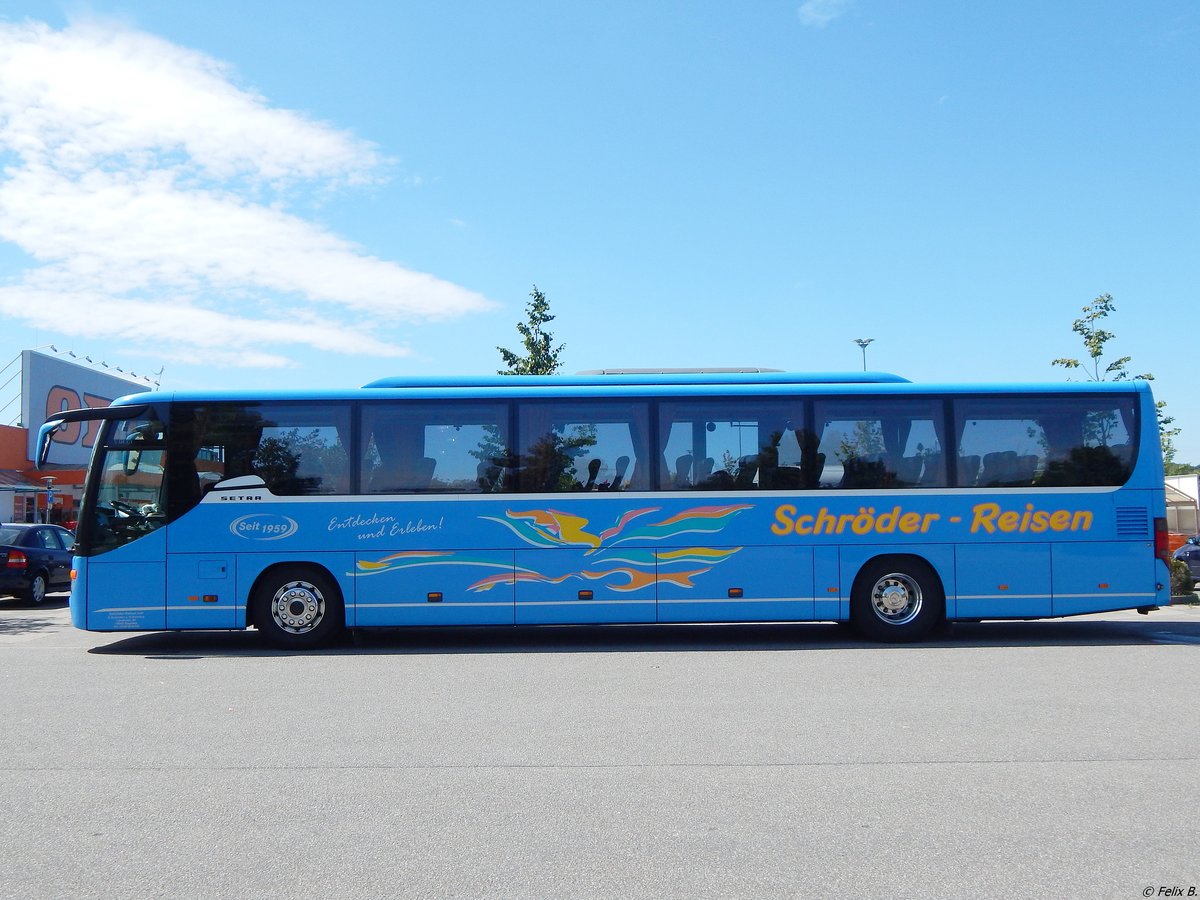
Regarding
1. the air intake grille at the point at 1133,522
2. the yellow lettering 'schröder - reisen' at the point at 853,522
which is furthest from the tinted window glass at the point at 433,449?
the air intake grille at the point at 1133,522

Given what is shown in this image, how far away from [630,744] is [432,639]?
262 inches

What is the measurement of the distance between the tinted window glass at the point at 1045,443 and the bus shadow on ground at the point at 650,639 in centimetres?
203

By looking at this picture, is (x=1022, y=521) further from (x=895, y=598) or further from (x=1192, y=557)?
(x=1192, y=557)

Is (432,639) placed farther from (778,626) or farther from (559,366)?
(559,366)

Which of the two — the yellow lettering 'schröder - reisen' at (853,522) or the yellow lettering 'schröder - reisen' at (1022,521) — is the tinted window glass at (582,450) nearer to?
the yellow lettering 'schröder - reisen' at (853,522)

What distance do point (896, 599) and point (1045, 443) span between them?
2696 mm

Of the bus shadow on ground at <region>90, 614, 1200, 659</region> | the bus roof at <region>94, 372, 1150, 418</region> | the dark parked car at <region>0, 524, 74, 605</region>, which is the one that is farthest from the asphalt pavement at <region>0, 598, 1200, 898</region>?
the dark parked car at <region>0, 524, 74, 605</region>

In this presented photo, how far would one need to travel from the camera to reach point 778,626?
14.6m

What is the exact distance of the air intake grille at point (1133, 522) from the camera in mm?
12391

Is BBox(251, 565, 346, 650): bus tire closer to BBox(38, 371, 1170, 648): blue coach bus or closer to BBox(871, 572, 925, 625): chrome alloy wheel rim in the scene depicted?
BBox(38, 371, 1170, 648): blue coach bus

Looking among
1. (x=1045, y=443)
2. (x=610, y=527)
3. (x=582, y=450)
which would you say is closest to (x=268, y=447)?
(x=582, y=450)

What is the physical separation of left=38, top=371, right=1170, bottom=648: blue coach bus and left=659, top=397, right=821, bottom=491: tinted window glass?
0.03 meters

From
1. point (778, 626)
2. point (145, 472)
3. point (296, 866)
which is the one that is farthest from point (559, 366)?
point (296, 866)

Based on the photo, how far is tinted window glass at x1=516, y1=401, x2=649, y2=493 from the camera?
12.2 metres
